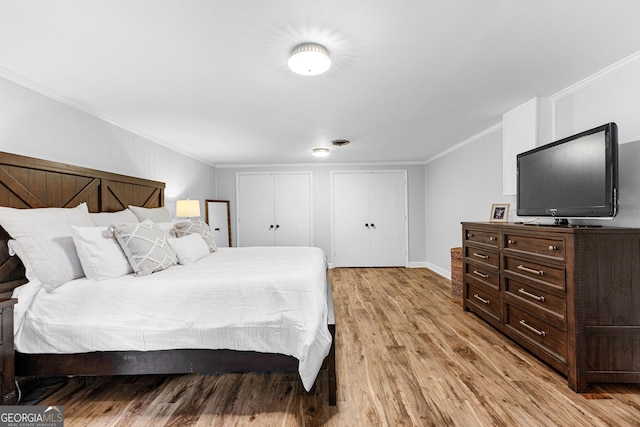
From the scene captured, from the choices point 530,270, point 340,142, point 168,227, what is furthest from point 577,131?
point 168,227

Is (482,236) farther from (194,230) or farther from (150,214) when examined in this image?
(150,214)

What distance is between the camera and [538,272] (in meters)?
2.32

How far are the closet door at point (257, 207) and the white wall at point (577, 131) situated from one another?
3.68 m

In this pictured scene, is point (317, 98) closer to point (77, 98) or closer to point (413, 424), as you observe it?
point (77, 98)

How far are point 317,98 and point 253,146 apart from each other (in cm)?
223

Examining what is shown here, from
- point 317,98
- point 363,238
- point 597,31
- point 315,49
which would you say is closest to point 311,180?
point 363,238

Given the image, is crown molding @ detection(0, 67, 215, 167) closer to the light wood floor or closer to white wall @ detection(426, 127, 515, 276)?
the light wood floor

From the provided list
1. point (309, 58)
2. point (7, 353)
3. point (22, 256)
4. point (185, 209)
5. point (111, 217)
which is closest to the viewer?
point (7, 353)

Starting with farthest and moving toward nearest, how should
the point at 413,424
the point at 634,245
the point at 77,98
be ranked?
the point at 77,98 → the point at 634,245 → the point at 413,424

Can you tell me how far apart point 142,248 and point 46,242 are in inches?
21.9

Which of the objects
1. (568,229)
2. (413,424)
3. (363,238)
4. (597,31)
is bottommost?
(413,424)

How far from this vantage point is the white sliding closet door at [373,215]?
6.41 meters

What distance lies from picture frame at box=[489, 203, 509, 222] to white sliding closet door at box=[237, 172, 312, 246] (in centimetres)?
367

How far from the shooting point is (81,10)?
152 cm
